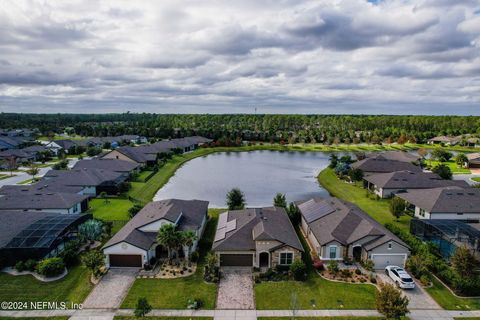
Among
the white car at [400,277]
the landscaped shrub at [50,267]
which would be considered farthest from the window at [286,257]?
the landscaped shrub at [50,267]

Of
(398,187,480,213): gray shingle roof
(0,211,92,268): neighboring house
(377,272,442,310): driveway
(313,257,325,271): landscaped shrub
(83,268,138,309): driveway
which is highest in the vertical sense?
(398,187,480,213): gray shingle roof

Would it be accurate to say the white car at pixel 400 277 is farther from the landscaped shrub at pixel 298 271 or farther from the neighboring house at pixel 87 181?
the neighboring house at pixel 87 181

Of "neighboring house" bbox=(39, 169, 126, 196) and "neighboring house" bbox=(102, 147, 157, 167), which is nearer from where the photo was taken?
"neighboring house" bbox=(39, 169, 126, 196)

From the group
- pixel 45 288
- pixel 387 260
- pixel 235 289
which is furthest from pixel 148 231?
pixel 387 260

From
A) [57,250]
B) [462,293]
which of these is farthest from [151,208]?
[462,293]

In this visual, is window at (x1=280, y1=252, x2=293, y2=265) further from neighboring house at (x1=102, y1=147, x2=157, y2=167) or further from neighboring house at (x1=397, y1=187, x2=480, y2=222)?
neighboring house at (x1=102, y1=147, x2=157, y2=167)

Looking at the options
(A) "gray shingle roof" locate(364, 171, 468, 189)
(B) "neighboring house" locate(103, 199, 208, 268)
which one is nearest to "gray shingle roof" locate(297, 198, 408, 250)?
(B) "neighboring house" locate(103, 199, 208, 268)
